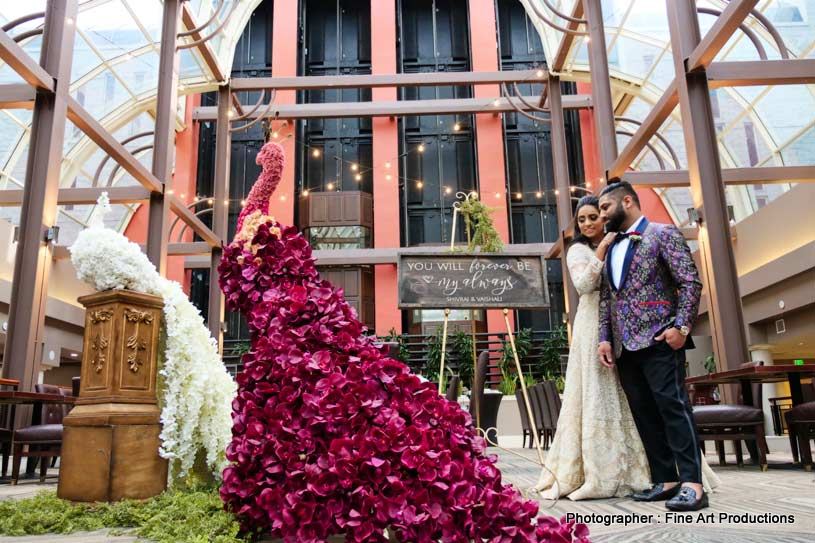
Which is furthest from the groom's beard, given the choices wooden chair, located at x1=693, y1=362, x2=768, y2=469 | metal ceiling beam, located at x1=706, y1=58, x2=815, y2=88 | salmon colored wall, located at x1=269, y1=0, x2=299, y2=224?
salmon colored wall, located at x1=269, y1=0, x2=299, y2=224

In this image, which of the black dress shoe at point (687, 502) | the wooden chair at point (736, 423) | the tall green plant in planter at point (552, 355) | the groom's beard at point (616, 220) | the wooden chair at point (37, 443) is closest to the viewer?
the black dress shoe at point (687, 502)

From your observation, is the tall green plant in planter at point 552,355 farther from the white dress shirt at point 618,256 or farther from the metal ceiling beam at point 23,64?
the white dress shirt at point 618,256

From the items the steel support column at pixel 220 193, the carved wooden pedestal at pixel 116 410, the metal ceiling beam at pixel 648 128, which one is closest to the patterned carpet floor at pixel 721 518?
the carved wooden pedestal at pixel 116 410

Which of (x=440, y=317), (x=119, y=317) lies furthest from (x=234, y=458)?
(x=440, y=317)

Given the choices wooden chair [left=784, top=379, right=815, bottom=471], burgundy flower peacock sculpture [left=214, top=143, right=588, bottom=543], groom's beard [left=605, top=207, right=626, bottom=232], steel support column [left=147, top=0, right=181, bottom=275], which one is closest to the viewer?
burgundy flower peacock sculpture [left=214, top=143, right=588, bottom=543]

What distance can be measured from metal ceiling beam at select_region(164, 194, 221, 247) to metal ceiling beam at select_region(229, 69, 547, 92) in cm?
245

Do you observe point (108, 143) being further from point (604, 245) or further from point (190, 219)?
point (604, 245)

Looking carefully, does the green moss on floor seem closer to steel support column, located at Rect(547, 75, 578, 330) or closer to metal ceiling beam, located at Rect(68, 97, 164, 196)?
metal ceiling beam, located at Rect(68, 97, 164, 196)

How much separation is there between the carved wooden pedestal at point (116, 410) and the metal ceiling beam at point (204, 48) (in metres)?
7.12

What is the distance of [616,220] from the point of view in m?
2.64

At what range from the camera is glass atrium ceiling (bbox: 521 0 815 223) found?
346 inches

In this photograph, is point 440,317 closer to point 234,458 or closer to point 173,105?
point 173,105

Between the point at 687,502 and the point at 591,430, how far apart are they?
19.9 inches

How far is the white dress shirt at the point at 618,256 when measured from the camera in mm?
2508
